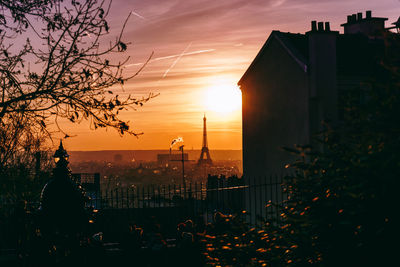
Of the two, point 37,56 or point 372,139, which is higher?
point 37,56

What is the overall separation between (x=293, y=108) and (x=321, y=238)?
50.8ft

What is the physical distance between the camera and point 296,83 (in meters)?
19.8

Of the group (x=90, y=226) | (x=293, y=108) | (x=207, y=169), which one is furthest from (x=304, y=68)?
(x=207, y=169)

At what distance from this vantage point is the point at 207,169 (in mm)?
125312

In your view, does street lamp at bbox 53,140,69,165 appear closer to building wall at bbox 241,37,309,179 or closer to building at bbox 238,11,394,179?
building at bbox 238,11,394,179

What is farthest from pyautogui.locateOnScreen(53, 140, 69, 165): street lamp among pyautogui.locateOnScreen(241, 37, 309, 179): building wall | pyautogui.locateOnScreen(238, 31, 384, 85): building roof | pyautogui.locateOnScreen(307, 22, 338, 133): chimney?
pyautogui.locateOnScreen(238, 31, 384, 85): building roof

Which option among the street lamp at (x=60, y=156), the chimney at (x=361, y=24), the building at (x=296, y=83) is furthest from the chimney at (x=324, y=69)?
the street lamp at (x=60, y=156)

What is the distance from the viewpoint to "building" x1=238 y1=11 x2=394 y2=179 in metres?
17.7

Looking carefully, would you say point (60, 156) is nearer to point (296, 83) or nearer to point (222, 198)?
point (296, 83)

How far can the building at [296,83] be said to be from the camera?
17.7m

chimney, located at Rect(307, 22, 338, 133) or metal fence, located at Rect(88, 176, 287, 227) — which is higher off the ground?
chimney, located at Rect(307, 22, 338, 133)

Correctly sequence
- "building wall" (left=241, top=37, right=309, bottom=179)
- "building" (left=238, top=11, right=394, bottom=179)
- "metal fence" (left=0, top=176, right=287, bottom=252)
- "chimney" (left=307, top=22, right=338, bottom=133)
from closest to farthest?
"metal fence" (left=0, top=176, right=287, bottom=252), "chimney" (left=307, top=22, right=338, bottom=133), "building" (left=238, top=11, right=394, bottom=179), "building wall" (left=241, top=37, right=309, bottom=179)

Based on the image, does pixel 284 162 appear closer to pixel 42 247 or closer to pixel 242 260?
pixel 42 247

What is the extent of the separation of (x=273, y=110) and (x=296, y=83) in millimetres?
2545
